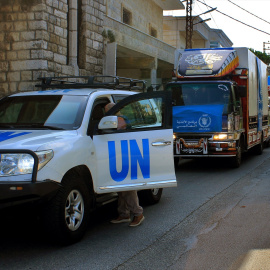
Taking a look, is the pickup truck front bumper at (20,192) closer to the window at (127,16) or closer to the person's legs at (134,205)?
the person's legs at (134,205)

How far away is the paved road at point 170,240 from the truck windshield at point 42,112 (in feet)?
3.93

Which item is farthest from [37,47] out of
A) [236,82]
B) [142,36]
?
[142,36]

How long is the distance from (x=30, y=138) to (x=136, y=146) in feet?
4.67

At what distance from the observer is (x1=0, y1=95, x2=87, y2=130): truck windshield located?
5684mm

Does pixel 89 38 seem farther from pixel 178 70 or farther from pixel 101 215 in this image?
pixel 101 215

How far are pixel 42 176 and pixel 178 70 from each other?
28.3ft

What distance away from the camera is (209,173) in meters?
11.3

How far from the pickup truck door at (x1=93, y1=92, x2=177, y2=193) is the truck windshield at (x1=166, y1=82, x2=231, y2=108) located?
5.50m

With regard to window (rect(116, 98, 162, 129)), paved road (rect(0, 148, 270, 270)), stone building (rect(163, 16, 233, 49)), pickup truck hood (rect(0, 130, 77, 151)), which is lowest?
paved road (rect(0, 148, 270, 270))

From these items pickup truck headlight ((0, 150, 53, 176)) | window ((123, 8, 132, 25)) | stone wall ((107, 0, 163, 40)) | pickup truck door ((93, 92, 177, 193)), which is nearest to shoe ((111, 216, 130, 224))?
pickup truck door ((93, 92, 177, 193))

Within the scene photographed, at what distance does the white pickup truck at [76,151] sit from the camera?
461 cm

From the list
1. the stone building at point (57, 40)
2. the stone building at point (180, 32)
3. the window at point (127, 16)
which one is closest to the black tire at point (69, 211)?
the stone building at point (57, 40)

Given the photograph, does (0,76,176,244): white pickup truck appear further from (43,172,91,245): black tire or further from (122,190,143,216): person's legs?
(122,190,143,216): person's legs

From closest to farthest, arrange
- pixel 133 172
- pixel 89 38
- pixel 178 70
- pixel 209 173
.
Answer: pixel 133 172
pixel 209 173
pixel 178 70
pixel 89 38
